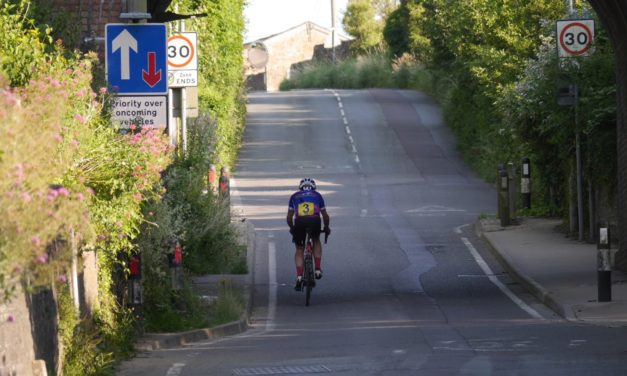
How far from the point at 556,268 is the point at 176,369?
9.57 m

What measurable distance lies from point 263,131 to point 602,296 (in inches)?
1262

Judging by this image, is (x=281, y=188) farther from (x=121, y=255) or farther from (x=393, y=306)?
(x=121, y=255)

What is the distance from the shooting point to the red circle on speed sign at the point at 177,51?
21938 mm

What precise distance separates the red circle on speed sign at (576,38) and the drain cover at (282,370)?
11866 millimetres

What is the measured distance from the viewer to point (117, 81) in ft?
48.6

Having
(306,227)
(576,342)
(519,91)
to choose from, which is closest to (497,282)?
(306,227)

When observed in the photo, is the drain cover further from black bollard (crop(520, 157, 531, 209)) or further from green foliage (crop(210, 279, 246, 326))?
black bollard (crop(520, 157, 531, 209))

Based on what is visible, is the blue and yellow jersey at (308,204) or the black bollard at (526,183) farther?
the black bollard at (526,183)

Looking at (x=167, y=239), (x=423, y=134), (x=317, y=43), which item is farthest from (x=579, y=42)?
(x=317, y=43)

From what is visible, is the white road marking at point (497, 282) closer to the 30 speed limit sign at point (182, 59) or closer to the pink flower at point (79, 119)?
the 30 speed limit sign at point (182, 59)

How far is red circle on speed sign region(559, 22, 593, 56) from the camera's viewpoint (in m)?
22.1

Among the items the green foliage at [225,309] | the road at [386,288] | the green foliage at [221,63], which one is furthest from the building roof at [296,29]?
the green foliage at [225,309]

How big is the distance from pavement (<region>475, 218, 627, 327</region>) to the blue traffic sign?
19.2 ft

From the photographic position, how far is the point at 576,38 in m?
22.2
